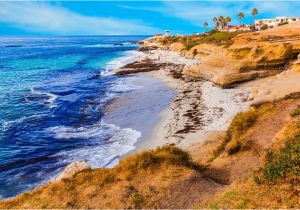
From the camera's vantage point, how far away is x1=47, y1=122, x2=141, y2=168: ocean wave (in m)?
16.1

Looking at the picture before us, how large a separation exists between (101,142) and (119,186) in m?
8.38

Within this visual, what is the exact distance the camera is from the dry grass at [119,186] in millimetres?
9680

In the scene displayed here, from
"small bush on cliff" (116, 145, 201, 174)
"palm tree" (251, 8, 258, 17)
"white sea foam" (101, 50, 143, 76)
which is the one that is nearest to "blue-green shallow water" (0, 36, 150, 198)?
"small bush on cliff" (116, 145, 201, 174)

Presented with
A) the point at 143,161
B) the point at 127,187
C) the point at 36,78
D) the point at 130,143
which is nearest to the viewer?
the point at 127,187

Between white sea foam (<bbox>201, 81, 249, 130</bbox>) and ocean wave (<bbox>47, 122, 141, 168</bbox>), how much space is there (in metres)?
5.00

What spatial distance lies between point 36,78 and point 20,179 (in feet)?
118

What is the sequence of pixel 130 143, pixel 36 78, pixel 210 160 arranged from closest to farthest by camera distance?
1. pixel 210 160
2. pixel 130 143
3. pixel 36 78

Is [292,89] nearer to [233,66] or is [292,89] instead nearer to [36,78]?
[233,66]

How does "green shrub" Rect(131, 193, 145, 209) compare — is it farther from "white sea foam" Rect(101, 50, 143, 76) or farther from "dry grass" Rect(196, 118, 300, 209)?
"white sea foam" Rect(101, 50, 143, 76)

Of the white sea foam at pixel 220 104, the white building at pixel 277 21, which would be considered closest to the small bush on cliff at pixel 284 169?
the white sea foam at pixel 220 104

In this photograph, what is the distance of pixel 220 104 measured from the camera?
83.3 ft

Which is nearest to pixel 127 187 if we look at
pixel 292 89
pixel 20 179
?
pixel 20 179

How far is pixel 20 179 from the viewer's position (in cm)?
1441

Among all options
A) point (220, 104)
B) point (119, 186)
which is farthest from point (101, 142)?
point (220, 104)
